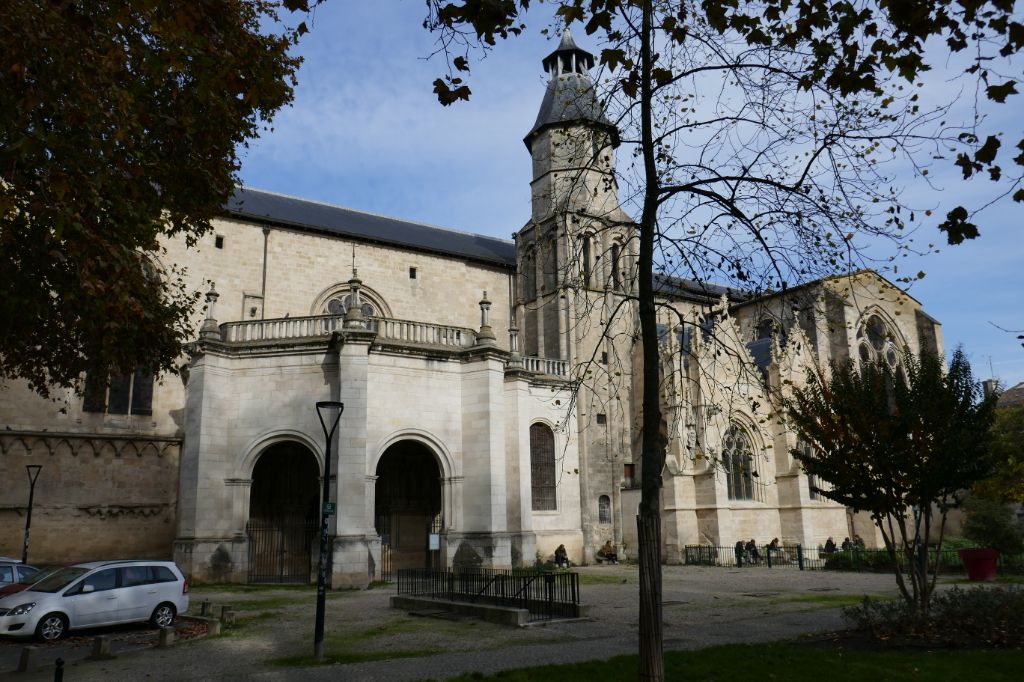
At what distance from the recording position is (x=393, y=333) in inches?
927

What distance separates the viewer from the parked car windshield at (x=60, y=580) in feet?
41.6

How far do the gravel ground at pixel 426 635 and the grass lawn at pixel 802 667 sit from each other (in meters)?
0.84

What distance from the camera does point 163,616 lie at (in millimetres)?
13836

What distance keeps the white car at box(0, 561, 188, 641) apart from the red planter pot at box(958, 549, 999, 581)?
66.0 feet

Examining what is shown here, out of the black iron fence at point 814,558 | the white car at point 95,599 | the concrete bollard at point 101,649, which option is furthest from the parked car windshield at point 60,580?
the black iron fence at point 814,558

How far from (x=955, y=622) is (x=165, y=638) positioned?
488 inches

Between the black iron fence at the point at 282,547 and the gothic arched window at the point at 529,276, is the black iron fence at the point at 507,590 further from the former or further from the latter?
the gothic arched window at the point at 529,276

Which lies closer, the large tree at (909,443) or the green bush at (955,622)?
the green bush at (955,622)

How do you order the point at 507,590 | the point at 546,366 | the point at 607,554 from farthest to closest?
1. the point at 546,366
2. the point at 607,554
3. the point at 507,590

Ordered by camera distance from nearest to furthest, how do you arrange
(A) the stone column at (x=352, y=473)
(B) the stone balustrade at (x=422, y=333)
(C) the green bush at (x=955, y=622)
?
(C) the green bush at (x=955, y=622) < (A) the stone column at (x=352, y=473) < (B) the stone balustrade at (x=422, y=333)

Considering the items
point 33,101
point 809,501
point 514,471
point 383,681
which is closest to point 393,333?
point 514,471

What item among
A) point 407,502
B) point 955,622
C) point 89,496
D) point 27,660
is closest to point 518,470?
point 407,502

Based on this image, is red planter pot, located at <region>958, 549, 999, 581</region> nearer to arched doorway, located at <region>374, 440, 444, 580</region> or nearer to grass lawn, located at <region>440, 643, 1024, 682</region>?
grass lawn, located at <region>440, 643, 1024, 682</region>

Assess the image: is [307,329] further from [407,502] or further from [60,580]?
[60,580]
